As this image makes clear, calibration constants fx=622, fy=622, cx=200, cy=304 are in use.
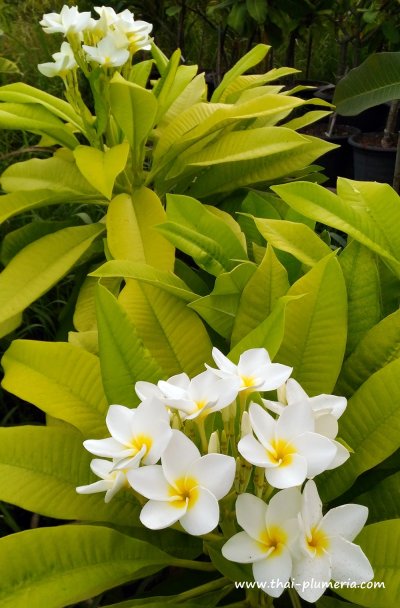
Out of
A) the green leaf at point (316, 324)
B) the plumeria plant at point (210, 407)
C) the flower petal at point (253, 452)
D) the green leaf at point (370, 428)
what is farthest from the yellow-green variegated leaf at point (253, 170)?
the flower petal at point (253, 452)

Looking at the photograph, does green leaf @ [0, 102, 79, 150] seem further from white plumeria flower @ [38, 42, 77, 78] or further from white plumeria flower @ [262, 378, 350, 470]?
white plumeria flower @ [262, 378, 350, 470]

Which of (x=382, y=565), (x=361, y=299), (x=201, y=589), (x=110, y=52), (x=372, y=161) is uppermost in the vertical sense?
(x=110, y=52)

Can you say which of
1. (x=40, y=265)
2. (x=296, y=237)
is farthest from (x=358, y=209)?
(x=40, y=265)

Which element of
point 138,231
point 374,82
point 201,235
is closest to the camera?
point 201,235

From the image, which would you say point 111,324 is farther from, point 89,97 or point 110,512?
point 89,97

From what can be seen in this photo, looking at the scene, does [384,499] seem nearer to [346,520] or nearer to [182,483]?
[346,520]

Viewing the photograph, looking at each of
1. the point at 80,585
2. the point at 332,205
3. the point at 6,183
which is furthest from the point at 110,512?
the point at 6,183
